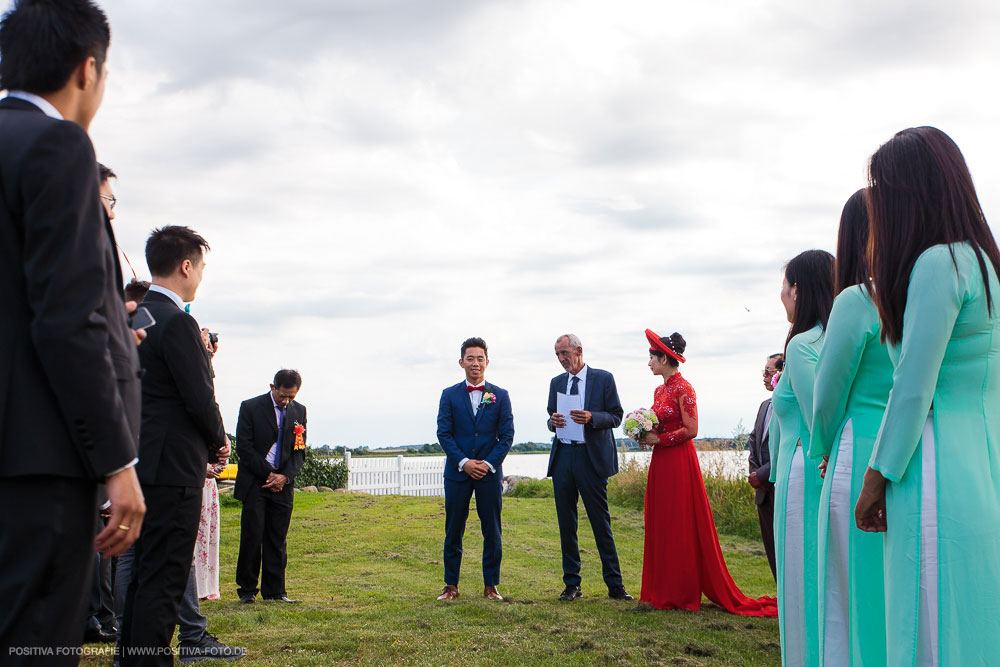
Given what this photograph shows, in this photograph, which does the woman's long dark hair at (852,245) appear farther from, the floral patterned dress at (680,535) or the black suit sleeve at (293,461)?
the black suit sleeve at (293,461)

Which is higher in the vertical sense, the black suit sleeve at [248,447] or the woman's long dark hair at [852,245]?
the woman's long dark hair at [852,245]

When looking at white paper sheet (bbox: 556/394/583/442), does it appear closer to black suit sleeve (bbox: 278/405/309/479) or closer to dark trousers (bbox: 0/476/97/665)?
black suit sleeve (bbox: 278/405/309/479)

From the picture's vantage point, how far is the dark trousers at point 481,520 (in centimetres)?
802

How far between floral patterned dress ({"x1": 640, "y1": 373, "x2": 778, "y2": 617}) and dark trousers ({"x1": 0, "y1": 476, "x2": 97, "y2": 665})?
251 inches

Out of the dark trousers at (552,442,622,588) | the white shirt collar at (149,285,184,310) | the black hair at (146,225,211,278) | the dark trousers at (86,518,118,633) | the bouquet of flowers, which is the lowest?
the dark trousers at (86,518,118,633)

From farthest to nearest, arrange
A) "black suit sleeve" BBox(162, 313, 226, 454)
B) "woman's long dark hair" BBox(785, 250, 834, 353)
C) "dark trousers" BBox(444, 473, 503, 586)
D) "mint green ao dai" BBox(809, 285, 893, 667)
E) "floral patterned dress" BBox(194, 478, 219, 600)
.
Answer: "dark trousers" BBox(444, 473, 503, 586) → "floral patterned dress" BBox(194, 478, 219, 600) → "woman's long dark hair" BBox(785, 250, 834, 353) → "black suit sleeve" BBox(162, 313, 226, 454) → "mint green ao dai" BBox(809, 285, 893, 667)

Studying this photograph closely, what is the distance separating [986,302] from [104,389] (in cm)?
264

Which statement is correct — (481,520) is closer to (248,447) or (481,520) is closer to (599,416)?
(599,416)

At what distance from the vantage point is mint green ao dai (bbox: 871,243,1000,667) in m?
2.44

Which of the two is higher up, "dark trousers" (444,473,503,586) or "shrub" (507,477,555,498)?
"dark trousers" (444,473,503,586)

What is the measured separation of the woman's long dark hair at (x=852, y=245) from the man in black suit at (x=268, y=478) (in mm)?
6315

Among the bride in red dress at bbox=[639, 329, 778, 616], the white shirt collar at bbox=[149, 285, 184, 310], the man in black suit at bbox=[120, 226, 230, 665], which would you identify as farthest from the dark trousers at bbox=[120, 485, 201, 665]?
the bride in red dress at bbox=[639, 329, 778, 616]

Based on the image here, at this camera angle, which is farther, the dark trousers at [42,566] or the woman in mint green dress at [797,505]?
the woman in mint green dress at [797,505]

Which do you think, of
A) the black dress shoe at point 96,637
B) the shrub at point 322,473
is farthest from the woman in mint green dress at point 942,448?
the shrub at point 322,473
